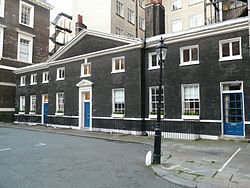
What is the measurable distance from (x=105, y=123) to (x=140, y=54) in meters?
5.89

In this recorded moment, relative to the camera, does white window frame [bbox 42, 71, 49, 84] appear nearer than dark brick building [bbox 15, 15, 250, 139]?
No

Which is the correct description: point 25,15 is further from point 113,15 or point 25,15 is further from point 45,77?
point 113,15

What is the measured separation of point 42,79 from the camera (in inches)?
959

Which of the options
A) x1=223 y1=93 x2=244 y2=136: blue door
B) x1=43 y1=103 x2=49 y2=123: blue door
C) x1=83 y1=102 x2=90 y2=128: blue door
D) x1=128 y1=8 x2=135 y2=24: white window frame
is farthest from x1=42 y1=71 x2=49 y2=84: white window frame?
x1=223 y1=93 x2=244 y2=136: blue door

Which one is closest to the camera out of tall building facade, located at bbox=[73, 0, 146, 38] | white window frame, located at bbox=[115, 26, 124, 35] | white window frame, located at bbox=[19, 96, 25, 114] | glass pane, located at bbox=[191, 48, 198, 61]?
glass pane, located at bbox=[191, 48, 198, 61]

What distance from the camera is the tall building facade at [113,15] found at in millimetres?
27359

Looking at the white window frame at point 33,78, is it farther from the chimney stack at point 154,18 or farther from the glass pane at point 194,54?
the glass pane at point 194,54

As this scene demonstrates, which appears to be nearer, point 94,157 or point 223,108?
point 94,157

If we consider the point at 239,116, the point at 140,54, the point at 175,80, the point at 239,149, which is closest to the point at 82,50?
the point at 140,54

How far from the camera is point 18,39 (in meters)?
29.0

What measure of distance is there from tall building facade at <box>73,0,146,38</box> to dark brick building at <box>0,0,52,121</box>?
5.22 metres

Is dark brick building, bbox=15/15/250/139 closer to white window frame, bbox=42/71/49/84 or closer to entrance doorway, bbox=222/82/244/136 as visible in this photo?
entrance doorway, bbox=222/82/244/136

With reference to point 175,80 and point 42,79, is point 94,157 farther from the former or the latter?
point 42,79

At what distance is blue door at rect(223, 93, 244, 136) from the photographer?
12469mm
